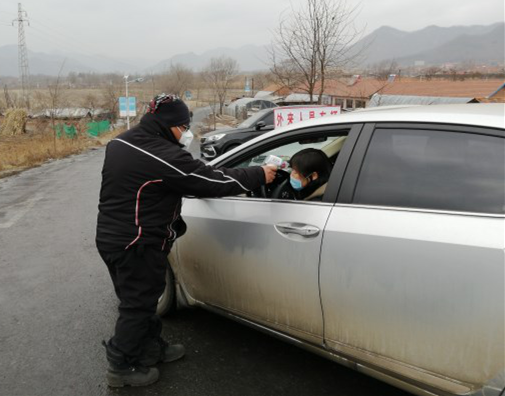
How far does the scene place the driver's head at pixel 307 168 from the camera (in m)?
2.64

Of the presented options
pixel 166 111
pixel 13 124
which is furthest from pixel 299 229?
pixel 13 124

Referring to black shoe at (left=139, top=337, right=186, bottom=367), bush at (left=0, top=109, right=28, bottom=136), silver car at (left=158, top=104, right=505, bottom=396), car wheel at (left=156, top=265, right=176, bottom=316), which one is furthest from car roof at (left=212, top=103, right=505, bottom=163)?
bush at (left=0, top=109, right=28, bottom=136)

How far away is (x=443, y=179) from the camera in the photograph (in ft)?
6.44

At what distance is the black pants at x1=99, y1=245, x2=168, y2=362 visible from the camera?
7.96 feet

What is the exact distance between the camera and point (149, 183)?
2.33 meters

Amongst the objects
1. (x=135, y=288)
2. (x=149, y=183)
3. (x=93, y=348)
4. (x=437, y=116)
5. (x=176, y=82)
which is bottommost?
(x=93, y=348)

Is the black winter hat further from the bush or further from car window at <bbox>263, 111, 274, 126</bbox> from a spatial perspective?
the bush

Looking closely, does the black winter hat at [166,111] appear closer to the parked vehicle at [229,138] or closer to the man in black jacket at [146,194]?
the man in black jacket at [146,194]

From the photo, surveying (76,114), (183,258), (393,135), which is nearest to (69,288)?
(183,258)

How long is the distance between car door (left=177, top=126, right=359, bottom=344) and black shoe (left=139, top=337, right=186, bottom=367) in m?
0.37

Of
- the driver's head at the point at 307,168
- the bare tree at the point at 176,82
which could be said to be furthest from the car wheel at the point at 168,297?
the bare tree at the point at 176,82

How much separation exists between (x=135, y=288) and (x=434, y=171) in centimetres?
172

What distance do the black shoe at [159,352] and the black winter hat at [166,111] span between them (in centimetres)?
140

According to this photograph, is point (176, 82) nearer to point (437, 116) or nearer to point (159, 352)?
point (159, 352)
